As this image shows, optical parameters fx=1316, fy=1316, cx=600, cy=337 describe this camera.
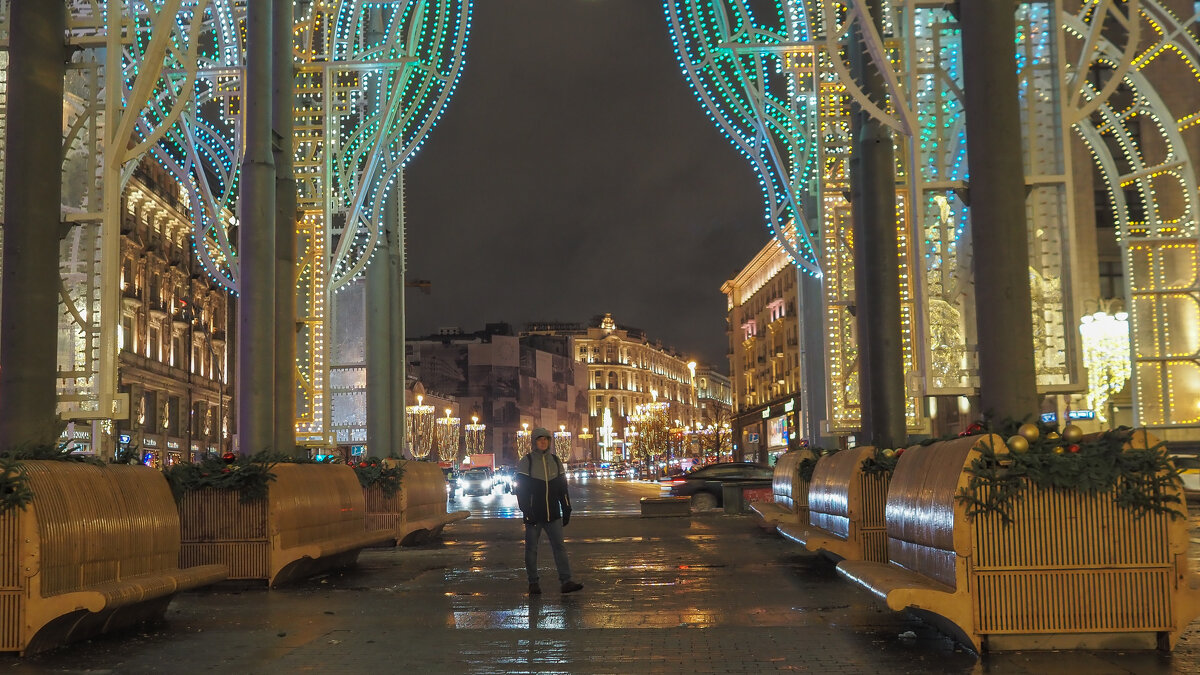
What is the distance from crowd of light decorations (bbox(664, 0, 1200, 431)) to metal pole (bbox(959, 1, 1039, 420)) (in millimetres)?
292

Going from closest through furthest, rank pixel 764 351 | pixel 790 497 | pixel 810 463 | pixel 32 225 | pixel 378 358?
1. pixel 32 225
2. pixel 810 463
3. pixel 790 497
4. pixel 378 358
5. pixel 764 351

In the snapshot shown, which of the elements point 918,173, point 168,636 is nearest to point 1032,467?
point 918,173

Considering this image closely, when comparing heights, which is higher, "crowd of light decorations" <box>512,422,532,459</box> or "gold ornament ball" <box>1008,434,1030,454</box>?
"crowd of light decorations" <box>512,422,532,459</box>

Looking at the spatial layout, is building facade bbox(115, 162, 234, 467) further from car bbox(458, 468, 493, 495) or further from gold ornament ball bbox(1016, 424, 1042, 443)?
gold ornament ball bbox(1016, 424, 1042, 443)

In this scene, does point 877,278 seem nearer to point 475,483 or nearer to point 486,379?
point 475,483

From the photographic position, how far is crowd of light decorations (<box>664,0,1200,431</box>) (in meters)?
11.6

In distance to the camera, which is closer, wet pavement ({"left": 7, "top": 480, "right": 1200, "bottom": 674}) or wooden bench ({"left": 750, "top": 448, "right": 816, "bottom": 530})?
wet pavement ({"left": 7, "top": 480, "right": 1200, "bottom": 674})

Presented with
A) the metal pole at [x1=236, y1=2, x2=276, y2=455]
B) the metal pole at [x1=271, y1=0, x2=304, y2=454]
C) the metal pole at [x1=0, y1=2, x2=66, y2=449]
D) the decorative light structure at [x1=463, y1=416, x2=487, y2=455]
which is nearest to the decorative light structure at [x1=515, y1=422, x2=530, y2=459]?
the decorative light structure at [x1=463, y1=416, x2=487, y2=455]

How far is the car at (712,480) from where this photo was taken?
36531 millimetres

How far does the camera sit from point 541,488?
13680 millimetres

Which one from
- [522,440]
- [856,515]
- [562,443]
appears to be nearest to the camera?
[856,515]

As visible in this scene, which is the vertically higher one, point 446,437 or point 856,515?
point 446,437

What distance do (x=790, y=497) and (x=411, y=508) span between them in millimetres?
6052

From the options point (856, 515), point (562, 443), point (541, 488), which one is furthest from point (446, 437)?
point (856, 515)
